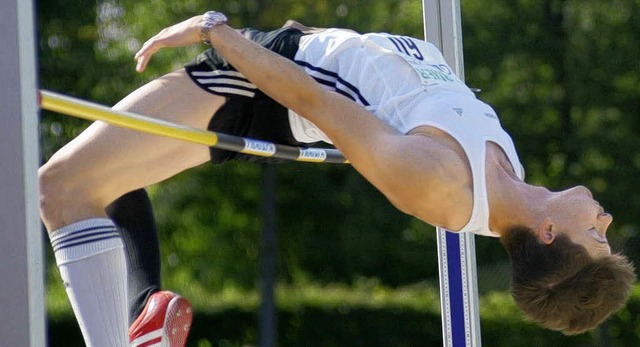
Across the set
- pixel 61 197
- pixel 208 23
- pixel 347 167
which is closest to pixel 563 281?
pixel 208 23

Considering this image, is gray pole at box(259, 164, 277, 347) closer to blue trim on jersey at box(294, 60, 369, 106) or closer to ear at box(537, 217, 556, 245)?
blue trim on jersey at box(294, 60, 369, 106)

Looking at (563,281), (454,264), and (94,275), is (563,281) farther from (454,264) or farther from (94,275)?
(94,275)

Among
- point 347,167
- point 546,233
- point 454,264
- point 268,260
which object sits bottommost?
point 268,260

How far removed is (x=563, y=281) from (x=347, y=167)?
7485mm

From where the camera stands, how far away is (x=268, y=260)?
9594 millimetres

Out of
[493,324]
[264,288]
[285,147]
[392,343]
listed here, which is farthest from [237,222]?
[285,147]

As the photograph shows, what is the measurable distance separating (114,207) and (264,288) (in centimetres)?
676

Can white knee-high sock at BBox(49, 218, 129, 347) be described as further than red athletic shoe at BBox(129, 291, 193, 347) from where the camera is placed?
No

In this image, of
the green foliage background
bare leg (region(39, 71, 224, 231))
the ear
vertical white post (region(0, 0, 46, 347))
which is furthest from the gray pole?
vertical white post (region(0, 0, 46, 347))

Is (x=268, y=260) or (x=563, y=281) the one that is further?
(x=268, y=260)

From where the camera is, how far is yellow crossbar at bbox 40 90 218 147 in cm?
189

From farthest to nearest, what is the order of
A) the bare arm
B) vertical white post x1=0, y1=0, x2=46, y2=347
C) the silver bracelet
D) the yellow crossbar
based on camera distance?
the silver bracelet
the bare arm
the yellow crossbar
vertical white post x1=0, y1=0, x2=46, y2=347

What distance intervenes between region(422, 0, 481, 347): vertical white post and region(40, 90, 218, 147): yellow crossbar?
0.85 metres

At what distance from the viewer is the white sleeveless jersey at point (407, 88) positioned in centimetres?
238
